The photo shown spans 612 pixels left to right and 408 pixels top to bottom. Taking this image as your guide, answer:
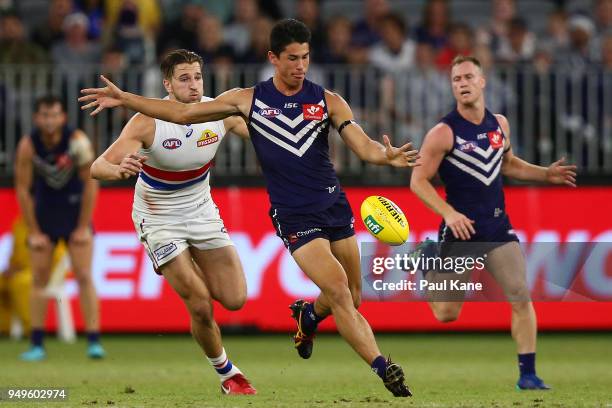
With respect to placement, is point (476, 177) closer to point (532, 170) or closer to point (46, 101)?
point (532, 170)

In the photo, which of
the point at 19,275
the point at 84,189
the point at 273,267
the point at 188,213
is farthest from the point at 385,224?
the point at 19,275

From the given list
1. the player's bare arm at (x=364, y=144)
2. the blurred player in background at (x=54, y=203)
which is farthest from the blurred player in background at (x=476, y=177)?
the blurred player in background at (x=54, y=203)

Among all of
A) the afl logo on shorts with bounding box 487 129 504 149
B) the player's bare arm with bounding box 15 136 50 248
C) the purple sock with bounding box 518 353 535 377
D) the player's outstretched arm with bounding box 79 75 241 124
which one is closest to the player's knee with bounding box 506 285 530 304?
the purple sock with bounding box 518 353 535 377

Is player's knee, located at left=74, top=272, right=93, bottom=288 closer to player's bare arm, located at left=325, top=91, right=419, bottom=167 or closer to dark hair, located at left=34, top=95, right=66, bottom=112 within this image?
dark hair, located at left=34, top=95, right=66, bottom=112

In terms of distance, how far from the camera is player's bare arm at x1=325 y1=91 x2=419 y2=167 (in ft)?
29.5

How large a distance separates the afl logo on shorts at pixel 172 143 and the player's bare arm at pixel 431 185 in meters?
1.97

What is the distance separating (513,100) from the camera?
17078 mm

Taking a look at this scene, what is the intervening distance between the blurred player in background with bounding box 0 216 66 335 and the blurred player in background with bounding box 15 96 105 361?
2.16 meters

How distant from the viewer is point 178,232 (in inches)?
424

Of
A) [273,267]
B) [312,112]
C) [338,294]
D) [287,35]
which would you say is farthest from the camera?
[273,267]

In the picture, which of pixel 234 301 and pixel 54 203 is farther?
pixel 54 203

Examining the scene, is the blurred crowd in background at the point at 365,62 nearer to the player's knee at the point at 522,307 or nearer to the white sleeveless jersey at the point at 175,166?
the white sleeveless jersey at the point at 175,166

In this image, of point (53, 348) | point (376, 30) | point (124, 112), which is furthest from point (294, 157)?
point (376, 30)

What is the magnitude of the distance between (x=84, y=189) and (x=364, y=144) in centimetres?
554
